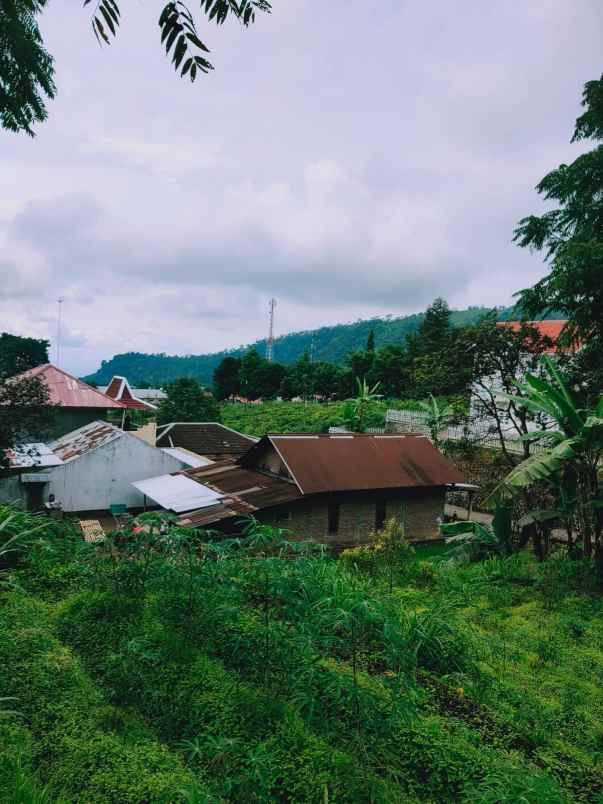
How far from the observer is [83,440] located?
23734 millimetres

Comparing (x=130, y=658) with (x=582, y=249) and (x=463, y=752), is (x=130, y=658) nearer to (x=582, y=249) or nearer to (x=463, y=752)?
(x=463, y=752)

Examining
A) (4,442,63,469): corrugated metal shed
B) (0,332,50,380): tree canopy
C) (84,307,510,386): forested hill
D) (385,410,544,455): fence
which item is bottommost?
(4,442,63,469): corrugated metal shed

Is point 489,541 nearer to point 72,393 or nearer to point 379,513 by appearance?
point 379,513

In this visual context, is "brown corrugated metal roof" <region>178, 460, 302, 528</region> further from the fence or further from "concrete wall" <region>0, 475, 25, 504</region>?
the fence

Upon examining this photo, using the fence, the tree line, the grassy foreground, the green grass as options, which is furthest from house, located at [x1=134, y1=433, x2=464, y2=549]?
the green grass

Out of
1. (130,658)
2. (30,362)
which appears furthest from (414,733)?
(30,362)

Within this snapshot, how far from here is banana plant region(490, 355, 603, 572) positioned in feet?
30.5

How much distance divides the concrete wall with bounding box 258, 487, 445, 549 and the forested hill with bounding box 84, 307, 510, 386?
103 meters

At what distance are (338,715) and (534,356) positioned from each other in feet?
45.3

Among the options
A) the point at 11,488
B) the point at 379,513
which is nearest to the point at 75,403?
the point at 11,488

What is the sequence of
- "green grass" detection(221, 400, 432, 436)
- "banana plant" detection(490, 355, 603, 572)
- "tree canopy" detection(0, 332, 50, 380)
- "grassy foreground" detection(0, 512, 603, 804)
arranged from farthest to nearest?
"tree canopy" detection(0, 332, 50, 380), "green grass" detection(221, 400, 432, 436), "banana plant" detection(490, 355, 603, 572), "grassy foreground" detection(0, 512, 603, 804)

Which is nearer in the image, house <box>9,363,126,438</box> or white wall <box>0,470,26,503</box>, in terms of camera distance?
white wall <box>0,470,26,503</box>

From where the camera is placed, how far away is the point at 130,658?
13.3ft

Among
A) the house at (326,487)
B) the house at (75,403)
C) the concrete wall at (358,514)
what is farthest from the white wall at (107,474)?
the concrete wall at (358,514)
